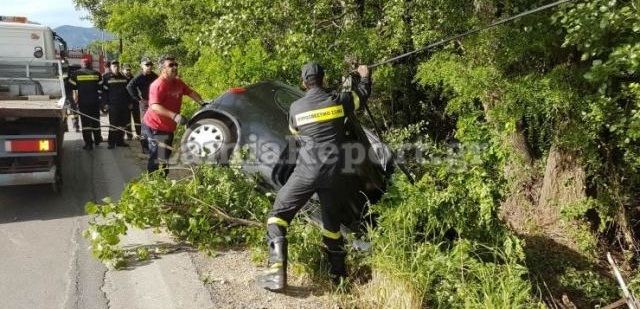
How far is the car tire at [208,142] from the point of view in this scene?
4.98 m

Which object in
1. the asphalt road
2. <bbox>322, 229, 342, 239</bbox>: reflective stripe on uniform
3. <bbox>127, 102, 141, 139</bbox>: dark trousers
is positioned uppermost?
<bbox>127, 102, 141, 139</bbox>: dark trousers

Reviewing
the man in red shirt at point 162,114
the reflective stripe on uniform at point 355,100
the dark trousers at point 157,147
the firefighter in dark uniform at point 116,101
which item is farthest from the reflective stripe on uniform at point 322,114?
the firefighter in dark uniform at point 116,101

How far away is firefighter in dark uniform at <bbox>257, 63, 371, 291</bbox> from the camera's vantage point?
3721 millimetres

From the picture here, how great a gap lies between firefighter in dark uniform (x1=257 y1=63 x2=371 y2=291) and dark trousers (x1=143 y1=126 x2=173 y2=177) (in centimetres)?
253

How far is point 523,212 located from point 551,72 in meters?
2.19

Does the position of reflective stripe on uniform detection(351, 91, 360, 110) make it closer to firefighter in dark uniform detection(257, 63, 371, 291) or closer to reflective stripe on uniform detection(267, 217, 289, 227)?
firefighter in dark uniform detection(257, 63, 371, 291)

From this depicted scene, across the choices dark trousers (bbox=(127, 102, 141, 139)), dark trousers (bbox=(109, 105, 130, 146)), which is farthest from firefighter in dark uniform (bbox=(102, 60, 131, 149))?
dark trousers (bbox=(127, 102, 141, 139))

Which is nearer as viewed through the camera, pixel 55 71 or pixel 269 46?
pixel 55 71

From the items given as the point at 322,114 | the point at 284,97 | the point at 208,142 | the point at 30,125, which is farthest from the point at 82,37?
the point at 322,114

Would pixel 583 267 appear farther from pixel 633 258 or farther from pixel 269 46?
pixel 269 46

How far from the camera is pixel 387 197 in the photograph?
13.3 ft

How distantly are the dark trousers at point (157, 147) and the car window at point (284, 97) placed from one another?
1.38 metres

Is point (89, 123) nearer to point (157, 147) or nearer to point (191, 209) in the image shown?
point (157, 147)

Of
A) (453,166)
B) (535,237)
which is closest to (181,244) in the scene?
(453,166)
